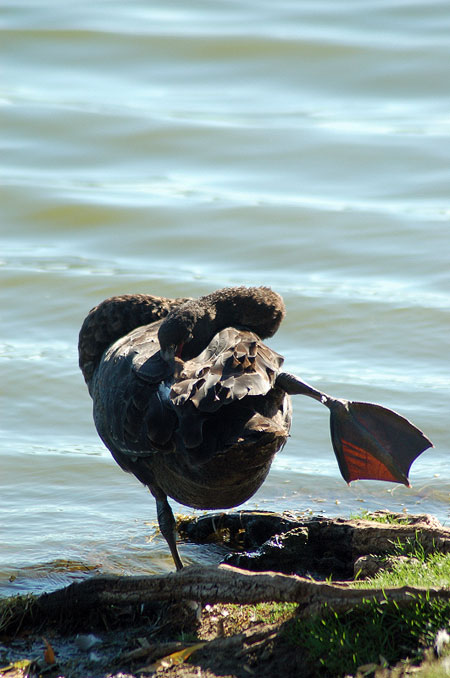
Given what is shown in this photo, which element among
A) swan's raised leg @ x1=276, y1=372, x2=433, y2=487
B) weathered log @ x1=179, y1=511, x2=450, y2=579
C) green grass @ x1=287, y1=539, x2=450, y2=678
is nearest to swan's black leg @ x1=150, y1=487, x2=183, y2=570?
weathered log @ x1=179, y1=511, x2=450, y2=579

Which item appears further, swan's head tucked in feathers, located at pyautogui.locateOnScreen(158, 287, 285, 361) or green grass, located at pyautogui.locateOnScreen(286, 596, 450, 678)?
swan's head tucked in feathers, located at pyautogui.locateOnScreen(158, 287, 285, 361)

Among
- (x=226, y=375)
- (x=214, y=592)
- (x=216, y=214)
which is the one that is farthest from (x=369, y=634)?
(x=216, y=214)

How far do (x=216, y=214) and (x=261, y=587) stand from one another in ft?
26.9

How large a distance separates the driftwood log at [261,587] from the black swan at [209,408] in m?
0.29

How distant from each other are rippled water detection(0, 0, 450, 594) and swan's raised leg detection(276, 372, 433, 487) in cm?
113

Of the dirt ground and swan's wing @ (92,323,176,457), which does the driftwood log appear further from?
swan's wing @ (92,323,176,457)

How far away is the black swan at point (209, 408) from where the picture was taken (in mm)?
3684

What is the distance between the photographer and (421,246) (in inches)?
407

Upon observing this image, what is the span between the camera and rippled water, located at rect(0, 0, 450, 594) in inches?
240

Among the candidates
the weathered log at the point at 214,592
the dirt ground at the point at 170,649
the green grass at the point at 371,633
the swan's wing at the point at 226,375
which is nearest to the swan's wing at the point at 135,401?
the swan's wing at the point at 226,375

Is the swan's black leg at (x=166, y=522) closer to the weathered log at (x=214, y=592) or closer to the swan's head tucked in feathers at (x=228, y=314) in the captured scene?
the swan's head tucked in feathers at (x=228, y=314)

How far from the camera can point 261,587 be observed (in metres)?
3.51

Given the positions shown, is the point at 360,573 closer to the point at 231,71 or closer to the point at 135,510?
the point at 135,510

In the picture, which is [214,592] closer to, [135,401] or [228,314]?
[135,401]
